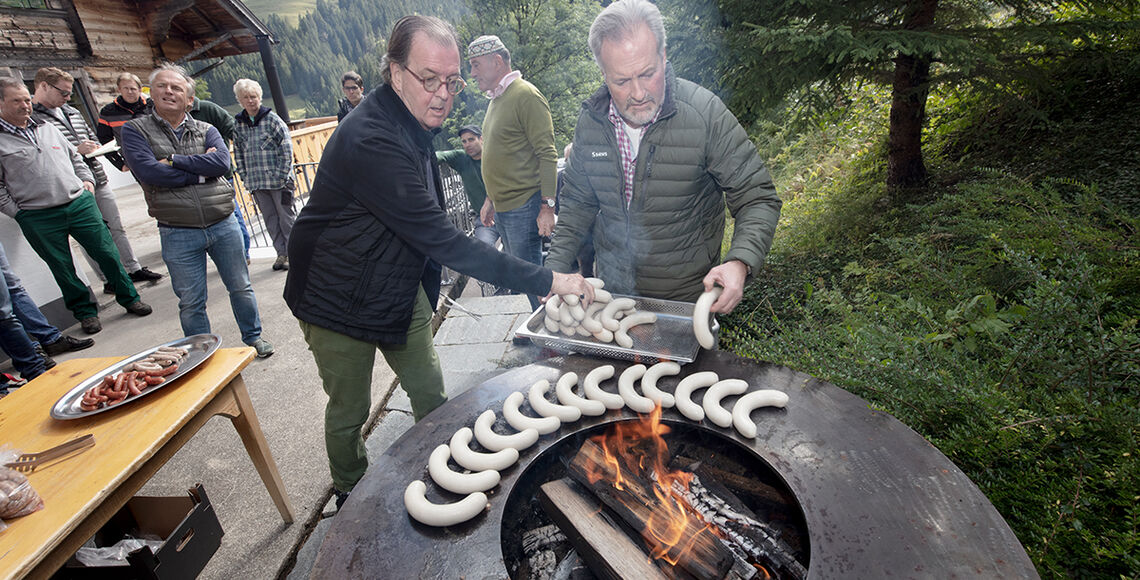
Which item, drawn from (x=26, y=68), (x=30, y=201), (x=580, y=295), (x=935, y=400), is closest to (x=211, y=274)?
(x=30, y=201)

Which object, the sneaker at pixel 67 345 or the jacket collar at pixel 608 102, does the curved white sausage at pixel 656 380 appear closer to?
the jacket collar at pixel 608 102

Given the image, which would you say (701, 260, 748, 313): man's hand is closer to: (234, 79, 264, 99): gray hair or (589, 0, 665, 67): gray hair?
(589, 0, 665, 67): gray hair

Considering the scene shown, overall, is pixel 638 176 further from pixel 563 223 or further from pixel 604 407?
pixel 604 407

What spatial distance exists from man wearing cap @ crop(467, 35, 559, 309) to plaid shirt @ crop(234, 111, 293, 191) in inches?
121

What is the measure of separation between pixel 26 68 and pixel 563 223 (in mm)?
10949

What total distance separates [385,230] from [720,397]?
1.52m

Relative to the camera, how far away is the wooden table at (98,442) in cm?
150

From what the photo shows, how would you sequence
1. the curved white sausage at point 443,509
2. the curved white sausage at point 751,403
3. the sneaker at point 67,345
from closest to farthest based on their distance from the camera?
1. the curved white sausage at point 443,509
2. the curved white sausage at point 751,403
3. the sneaker at point 67,345

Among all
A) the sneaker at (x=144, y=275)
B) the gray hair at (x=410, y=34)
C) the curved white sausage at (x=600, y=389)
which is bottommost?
the sneaker at (x=144, y=275)

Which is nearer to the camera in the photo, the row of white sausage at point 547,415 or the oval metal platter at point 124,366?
the row of white sausage at point 547,415

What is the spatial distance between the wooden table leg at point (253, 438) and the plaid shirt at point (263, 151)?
4.33m

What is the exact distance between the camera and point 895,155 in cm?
441

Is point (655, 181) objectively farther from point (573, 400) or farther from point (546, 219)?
point (546, 219)

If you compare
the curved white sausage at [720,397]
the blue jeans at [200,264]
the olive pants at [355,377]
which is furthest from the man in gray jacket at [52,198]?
the curved white sausage at [720,397]
